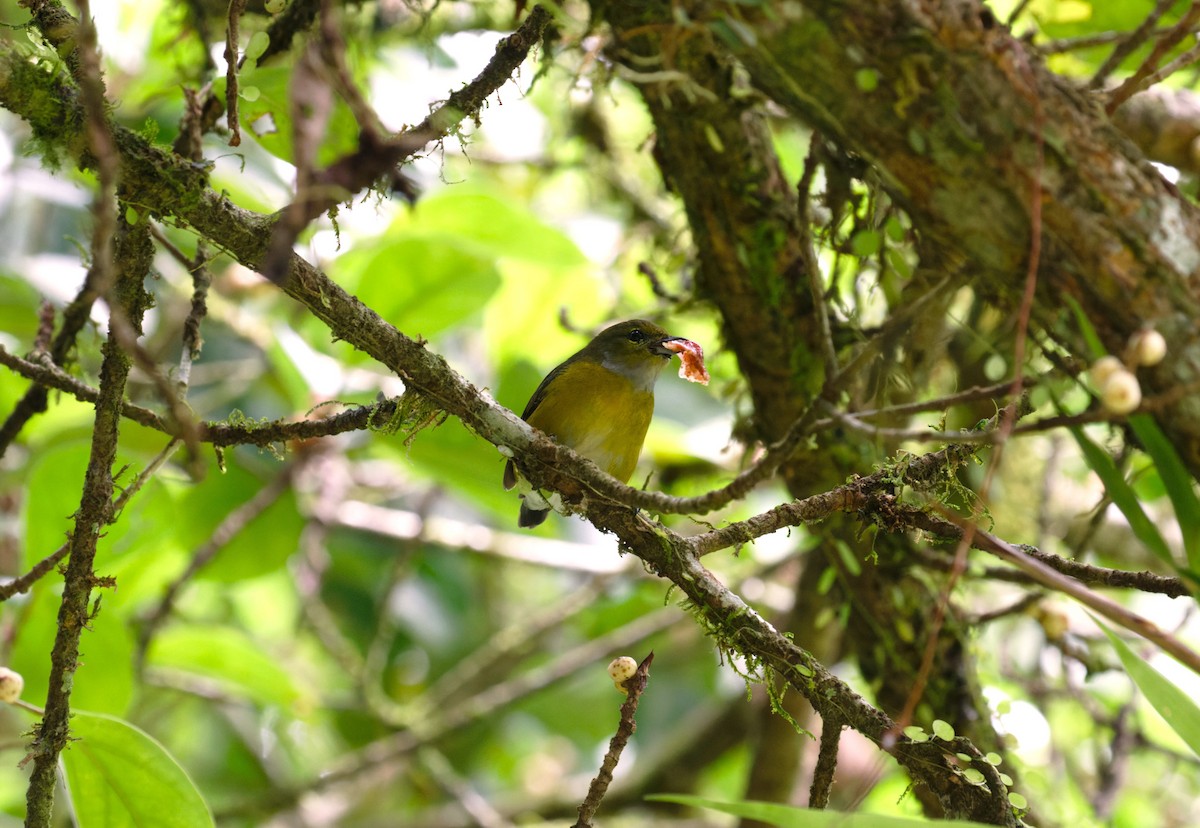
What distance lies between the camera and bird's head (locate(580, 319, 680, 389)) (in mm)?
3729

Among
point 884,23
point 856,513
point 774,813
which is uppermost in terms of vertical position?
point 884,23

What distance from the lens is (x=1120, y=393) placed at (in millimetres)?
1275

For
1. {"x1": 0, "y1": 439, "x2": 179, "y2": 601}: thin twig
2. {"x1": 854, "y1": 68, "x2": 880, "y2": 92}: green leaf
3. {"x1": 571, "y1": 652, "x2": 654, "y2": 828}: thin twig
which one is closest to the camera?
{"x1": 854, "y1": 68, "x2": 880, "y2": 92}: green leaf

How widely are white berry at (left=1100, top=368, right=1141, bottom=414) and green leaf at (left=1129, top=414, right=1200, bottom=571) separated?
0.12 meters

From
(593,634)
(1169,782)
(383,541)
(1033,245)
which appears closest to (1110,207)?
(1033,245)

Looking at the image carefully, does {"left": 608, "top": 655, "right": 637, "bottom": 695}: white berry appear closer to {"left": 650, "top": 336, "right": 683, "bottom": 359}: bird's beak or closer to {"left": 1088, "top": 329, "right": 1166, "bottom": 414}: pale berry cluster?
{"left": 1088, "top": 329, "right": 1166, "bottom": 414}: pale berry cluster

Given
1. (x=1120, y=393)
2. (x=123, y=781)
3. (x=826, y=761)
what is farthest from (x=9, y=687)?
(x=1120, y=393)

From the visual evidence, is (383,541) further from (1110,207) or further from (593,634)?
(1110,207)

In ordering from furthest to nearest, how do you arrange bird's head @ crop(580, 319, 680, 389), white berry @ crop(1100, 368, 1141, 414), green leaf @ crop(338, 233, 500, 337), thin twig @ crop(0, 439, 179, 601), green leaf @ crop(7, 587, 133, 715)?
bird's head @ crop(580, 319, 680, 389) → green leaf @ crop(338, 233, 500, 337) → green leaf @ crop(7, 587, 133, 715) → thin twig @ crop(0, 439, 179, 601) → white berry @ crop(1100, 368, 1141, 414)

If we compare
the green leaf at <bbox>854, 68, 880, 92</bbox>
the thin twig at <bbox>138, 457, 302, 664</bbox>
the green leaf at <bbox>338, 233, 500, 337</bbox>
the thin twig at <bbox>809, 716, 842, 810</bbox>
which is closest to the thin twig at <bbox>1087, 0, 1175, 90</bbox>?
the green leaf at <bbox>854, 68, 880, 92</bbox>

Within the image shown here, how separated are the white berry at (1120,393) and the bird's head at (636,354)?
2.42 m

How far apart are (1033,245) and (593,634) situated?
359cm

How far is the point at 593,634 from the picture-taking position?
4.77 metres

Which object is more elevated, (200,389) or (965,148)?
(200,389)
